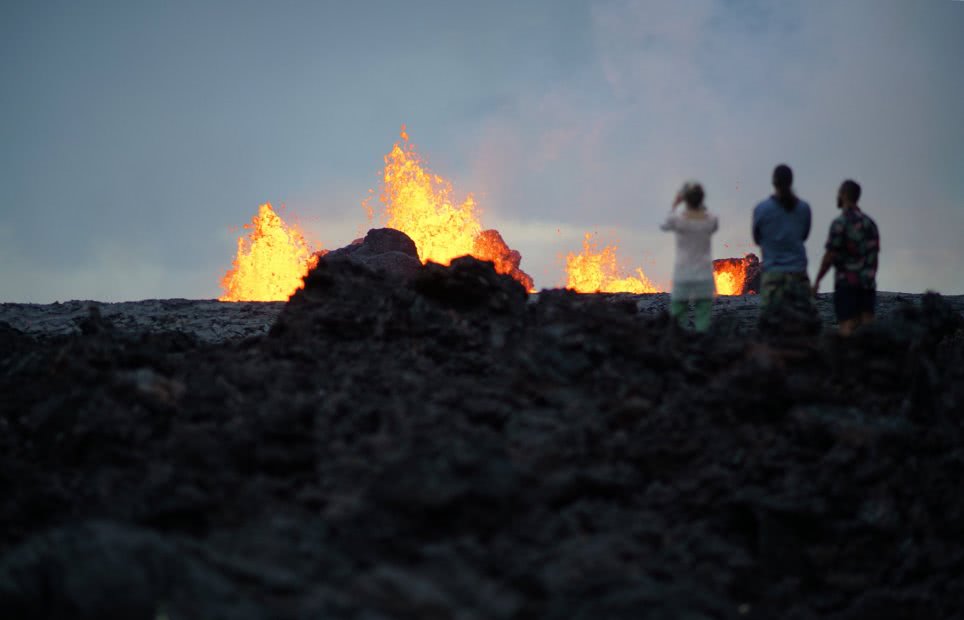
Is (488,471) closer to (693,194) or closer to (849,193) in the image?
(693,194)

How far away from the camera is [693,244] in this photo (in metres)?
10.2

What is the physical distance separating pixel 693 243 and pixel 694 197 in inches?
20.5

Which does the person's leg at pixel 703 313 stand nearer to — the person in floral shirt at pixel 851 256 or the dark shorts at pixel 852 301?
the person in floral shirt at pixel 851 256

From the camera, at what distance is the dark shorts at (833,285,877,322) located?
10734 mm

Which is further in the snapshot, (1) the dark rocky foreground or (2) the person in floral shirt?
(2) the person in floral shirt

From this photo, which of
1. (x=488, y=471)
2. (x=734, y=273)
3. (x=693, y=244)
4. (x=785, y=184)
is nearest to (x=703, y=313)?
(x=693, y=244)

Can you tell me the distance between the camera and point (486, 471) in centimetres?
670

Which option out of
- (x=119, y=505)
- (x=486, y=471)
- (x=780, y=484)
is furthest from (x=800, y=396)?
(x=119, y=505)

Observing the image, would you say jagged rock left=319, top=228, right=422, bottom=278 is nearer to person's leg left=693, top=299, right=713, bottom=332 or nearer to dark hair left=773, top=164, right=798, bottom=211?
person's leg left=693, top=299, right=713, bottom=332

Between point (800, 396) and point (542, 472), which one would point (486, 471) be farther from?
point (800, 396)

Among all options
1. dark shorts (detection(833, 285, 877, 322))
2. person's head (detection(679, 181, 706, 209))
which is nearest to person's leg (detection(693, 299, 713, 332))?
person's head (detection(679, 181, 706, 209))

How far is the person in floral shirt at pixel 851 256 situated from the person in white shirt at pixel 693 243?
137cm

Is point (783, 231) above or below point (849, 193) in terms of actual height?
below

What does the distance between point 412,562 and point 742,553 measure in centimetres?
282
